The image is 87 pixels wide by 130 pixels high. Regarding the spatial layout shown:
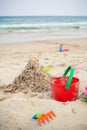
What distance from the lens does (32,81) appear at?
339 centimetres

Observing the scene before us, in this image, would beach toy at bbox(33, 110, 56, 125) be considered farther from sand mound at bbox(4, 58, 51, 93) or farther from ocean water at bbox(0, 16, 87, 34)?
ocean water at bbox(0, 16, 87, 34)

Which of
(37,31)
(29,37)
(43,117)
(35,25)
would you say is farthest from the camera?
(35,25)

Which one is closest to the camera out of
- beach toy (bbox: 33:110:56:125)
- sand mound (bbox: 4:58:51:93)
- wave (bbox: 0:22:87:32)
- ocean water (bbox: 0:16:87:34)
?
beach toy (bbox: 33:110:56:125)

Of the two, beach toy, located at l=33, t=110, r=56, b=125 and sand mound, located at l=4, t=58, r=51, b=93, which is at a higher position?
sand mound, located at l=4, t=58, r=51, b=93

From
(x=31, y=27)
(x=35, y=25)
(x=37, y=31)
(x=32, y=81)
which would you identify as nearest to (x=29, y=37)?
(x=37, y=31)

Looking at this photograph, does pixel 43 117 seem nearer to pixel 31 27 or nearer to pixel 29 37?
pixel 29 37

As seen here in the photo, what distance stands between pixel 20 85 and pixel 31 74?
24 centimetres

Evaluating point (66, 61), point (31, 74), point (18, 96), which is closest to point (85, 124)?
point (18, 96)

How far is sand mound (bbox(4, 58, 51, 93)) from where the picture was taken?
334 centimetres

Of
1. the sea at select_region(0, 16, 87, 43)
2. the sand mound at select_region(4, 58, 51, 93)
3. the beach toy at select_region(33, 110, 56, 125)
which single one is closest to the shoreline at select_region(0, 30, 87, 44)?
the sea at select_region(0, 16, 87, 43)

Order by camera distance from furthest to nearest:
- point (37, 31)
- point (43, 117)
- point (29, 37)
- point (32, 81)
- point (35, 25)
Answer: point (35, 25) → point (37, 31) → point (29, 37) → point (32, 81) → point (43, 117)

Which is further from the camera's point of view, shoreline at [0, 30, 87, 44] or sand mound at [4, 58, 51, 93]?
shoreline at [0, 30, 87, 44]

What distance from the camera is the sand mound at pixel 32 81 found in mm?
3338

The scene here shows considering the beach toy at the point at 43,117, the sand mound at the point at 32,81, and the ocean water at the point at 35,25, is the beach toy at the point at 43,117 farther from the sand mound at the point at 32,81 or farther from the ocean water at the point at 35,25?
the ocean water at the point at 35,25
